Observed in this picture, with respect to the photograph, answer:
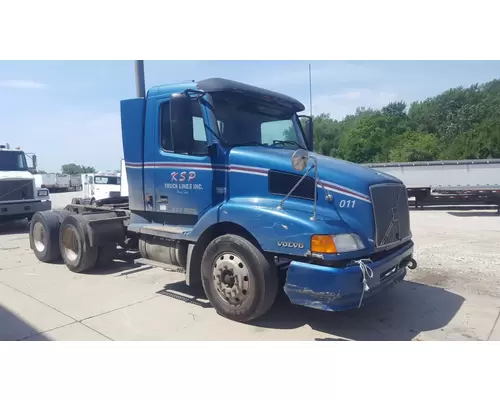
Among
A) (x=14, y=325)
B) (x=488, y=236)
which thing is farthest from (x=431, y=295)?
(x=488, y=236)

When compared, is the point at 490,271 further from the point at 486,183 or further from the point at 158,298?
the point at 486,183

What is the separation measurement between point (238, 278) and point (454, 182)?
1691cm

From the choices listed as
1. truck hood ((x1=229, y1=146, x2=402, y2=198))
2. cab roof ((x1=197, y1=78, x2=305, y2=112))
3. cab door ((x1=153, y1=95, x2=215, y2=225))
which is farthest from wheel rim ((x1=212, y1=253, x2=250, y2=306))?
cab roof ((x1=197, y1=78, x2=305, y2=112))

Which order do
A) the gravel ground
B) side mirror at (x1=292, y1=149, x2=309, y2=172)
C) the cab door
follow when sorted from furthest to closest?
the gravel ground
the cab door
side mirror at (x1=292, y1=149, x2=309, y2=172)

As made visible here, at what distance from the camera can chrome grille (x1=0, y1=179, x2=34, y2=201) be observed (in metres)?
12.2

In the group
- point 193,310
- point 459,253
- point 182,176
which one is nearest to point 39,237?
point 182,176

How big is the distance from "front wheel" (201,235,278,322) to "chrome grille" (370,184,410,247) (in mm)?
1281

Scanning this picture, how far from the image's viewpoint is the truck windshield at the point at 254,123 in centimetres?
505

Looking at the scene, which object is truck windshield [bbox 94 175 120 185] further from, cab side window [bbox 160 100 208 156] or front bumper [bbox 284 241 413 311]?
front bumper [bbox 284 241 413 311]

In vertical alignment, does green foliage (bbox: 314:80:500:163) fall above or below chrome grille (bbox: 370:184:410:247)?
above

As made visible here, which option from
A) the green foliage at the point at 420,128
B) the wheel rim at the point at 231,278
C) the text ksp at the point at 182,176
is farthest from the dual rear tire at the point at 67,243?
the green foliage at the point at 420,128

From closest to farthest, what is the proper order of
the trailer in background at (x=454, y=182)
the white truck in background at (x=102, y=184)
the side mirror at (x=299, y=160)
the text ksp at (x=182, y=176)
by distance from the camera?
the side mirror at (x=299, y=160)
the text ksp at (x=182, y=176)
the trailer in background at (x=454, y=182)
the white truck in background at (x=102, y=184)

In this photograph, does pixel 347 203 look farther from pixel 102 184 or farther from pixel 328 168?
pixel 102 184

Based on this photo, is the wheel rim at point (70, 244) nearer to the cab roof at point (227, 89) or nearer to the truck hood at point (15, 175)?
the cab roof at point (227, 89)
